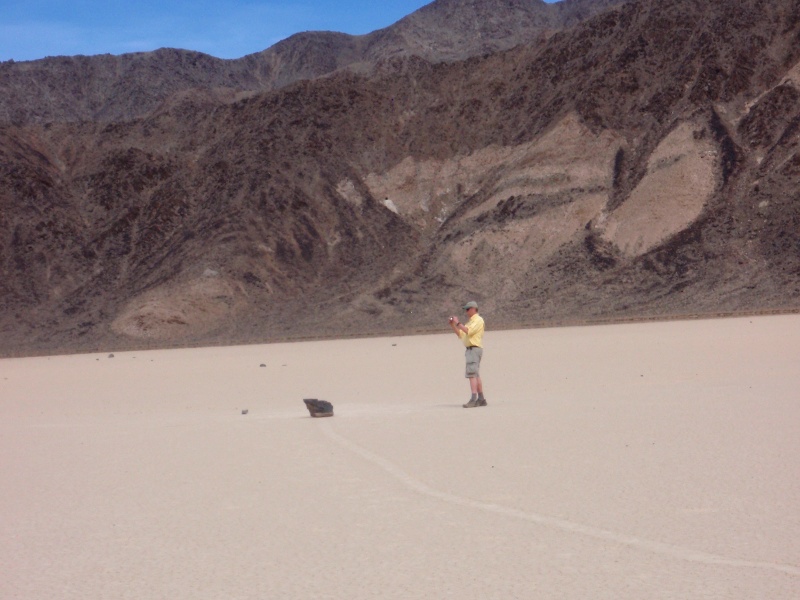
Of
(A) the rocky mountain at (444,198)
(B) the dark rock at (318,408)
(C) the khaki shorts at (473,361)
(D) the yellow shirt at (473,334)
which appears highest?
(A) the rocky mountain at (444,198)

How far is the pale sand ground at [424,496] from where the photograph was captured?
4.79 m

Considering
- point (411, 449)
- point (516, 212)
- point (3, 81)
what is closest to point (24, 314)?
point (516, 212)

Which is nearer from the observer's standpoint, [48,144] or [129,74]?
[48,144]

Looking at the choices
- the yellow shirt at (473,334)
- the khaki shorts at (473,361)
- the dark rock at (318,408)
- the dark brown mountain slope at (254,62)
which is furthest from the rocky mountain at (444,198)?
the dark rock at (318,408)

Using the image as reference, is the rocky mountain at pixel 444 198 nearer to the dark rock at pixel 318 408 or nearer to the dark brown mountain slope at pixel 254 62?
the dark brown mountain slope at pixel 254 62

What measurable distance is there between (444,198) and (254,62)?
160 feet

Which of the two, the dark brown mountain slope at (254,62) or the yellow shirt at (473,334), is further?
the dark brown mountain slope at (254,62)

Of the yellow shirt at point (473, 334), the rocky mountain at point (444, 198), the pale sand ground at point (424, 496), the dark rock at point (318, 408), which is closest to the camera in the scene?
the pale sand ground at point (424, 496)

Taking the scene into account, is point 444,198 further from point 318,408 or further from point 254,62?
point 254,62

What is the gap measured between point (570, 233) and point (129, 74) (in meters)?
56.5

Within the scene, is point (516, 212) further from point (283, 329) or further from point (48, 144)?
point (48, 144)

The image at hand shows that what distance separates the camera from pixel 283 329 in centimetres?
4516

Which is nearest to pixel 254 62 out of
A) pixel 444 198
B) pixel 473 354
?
pixel 444 198

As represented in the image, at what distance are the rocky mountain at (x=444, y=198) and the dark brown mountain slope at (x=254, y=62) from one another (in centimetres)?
2146
